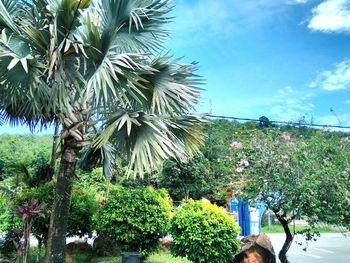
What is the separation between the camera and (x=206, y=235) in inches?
285

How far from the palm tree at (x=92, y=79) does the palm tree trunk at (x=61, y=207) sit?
0.05 ft

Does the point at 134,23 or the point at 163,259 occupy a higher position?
the point at 134,23

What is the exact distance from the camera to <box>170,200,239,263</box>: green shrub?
7.23 m

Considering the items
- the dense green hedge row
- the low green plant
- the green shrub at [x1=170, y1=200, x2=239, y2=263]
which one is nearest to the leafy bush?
the dense green hedge row

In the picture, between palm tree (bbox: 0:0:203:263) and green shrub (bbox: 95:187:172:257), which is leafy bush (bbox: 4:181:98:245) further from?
palm tree (bbox: 0:0:203:263)

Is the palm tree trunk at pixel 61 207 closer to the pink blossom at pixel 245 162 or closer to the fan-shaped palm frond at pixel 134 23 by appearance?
the fan-shaped palm frond at pixel 134 23

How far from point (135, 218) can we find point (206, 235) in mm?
1559

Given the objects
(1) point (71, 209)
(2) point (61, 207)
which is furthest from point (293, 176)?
(1) point (71, 209)

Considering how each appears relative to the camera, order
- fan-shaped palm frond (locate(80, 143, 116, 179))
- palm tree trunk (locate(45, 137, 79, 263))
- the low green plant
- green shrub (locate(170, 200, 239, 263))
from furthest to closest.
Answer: fan-shaped palm frond (locate(80, 143, 116, 179)) < the low green plant < green shrub (locate(170, 200, 239, 263)) < palm tree trunk (locate(45, 137, 79, 263))

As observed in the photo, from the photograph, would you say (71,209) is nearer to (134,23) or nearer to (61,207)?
(61,207)

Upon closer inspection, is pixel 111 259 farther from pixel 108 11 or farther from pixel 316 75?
pixel 316 75


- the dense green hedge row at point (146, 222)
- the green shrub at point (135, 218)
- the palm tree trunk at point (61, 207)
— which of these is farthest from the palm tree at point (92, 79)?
the green shrub at point (135, 218)

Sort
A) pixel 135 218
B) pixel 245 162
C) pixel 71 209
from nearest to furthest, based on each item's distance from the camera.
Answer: pixel 135 218
pixel 245 162
pixel 71 209

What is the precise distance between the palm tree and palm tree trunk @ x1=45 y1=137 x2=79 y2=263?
2cm
